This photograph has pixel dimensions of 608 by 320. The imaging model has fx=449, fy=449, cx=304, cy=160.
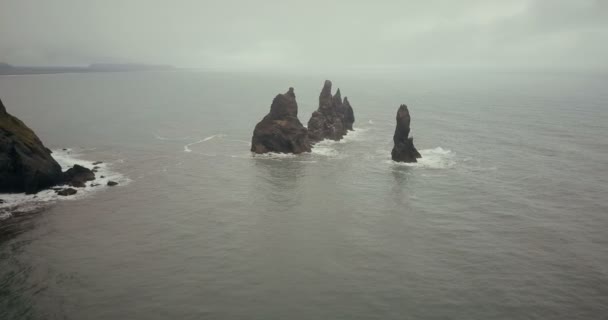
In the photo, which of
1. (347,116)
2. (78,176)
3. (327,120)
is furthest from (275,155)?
(78,176)

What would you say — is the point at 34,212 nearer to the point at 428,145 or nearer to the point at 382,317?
the point at 382,317

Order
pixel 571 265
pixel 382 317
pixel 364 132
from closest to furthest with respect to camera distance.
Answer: pixel 382 317 < pixel 571 265 < pixel 364 132

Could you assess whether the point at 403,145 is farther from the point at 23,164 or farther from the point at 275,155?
the point at 23,164

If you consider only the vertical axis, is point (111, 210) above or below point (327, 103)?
below

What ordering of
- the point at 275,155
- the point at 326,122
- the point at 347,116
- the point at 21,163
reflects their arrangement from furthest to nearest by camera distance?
the point at 347,116 < the point at 326,122 < the point at 275,155 < the point at 21,163

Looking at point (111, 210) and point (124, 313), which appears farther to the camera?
point (111, 210)

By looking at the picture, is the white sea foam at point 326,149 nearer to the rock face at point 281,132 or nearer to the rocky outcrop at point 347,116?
the rock face at point 281,132

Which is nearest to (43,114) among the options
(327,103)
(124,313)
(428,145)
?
(327,103)
